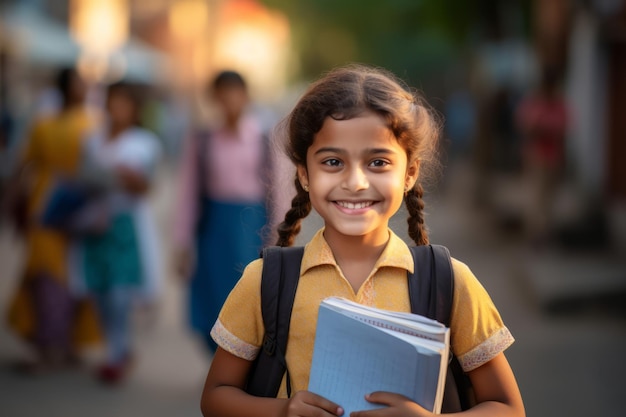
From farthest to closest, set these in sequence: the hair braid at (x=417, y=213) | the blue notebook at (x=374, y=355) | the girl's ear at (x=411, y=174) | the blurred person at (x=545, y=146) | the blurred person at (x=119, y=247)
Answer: the blurred person at (x=545, y=146), the blurred person at (x=119, y=247), the hair braid at (x=417, y=213), the girl's ear at (x=411, y=174), the blue notebook at (x=374, y=355)

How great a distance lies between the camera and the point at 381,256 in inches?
85.7

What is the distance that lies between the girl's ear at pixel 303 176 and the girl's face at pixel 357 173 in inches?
5.1

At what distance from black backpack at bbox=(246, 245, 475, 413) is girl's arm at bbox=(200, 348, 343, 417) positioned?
41 mm

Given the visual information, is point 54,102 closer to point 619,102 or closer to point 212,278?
point 212,278

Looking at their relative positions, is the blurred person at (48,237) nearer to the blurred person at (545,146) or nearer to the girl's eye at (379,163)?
the girl's eye at (379,163)

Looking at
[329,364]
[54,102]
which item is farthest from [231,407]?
[54,102]

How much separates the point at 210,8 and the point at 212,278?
2539 centimetres

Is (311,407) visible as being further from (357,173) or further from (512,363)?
(512,363)

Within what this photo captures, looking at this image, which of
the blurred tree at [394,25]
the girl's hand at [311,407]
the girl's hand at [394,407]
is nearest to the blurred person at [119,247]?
the girl's hand at [311,407]

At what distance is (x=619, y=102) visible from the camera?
15.3 meters

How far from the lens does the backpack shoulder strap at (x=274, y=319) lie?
2.15 meters

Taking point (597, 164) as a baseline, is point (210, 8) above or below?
above

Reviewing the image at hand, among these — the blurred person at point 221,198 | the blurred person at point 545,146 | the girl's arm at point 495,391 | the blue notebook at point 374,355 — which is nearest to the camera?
the blue notebook at point 374,355

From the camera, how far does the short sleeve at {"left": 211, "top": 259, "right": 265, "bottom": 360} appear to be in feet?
7.10
